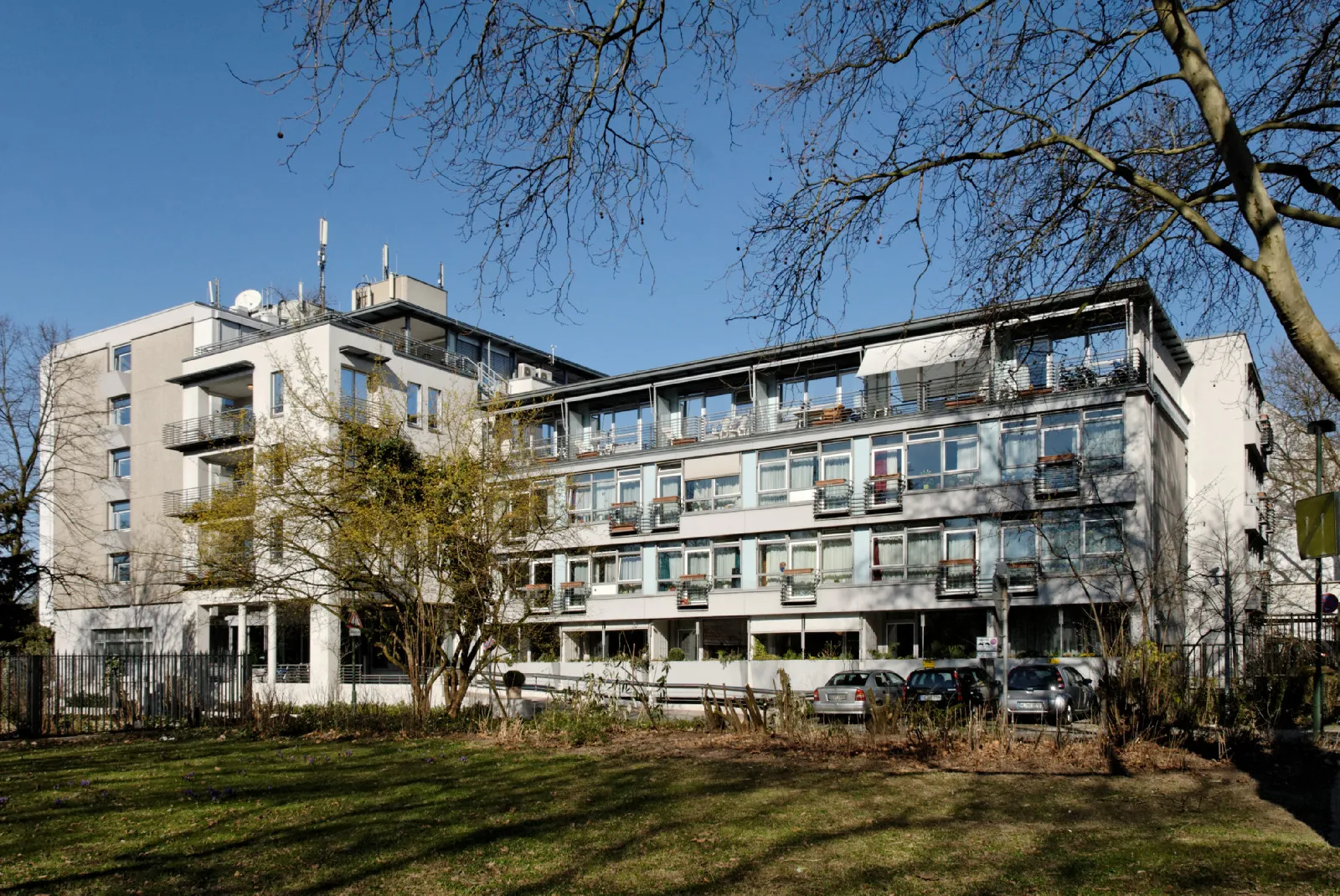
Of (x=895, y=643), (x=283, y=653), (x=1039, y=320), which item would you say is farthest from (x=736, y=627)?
(x=1039, y=320)

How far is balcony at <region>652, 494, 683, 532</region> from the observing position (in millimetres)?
46156

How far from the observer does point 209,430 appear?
49344mm

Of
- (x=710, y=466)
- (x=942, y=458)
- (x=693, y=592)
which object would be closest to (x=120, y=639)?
(x=693, y=592)

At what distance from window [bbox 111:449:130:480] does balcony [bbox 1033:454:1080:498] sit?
43.4 meters

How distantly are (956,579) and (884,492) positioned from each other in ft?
14.4

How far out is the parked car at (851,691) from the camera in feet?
94.4

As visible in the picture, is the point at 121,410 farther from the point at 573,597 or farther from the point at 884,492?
the point at 884,492

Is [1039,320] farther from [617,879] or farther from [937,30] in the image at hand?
[617,879]

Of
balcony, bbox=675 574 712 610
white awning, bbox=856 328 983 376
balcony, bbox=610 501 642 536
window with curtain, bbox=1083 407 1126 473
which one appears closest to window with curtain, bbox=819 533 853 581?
balcony, bbox=675 574 712 610

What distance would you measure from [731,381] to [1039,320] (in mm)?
38140

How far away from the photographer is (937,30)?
7.71m

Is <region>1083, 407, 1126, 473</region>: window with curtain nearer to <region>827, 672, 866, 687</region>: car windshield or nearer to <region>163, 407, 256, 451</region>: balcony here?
<region>827, 672, 866, 687</region>: car windshield

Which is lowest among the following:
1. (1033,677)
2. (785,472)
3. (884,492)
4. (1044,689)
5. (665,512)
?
(1044,689)

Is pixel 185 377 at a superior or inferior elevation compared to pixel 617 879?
superior
